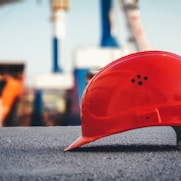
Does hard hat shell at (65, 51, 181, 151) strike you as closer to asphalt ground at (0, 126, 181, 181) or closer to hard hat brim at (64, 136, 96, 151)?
hard hat brim at (64, 136, 96, 151)

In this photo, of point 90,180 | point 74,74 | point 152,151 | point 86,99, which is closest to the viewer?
point 90,180

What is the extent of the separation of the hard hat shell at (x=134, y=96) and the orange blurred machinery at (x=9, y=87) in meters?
3.27

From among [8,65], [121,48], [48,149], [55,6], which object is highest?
[48,149]

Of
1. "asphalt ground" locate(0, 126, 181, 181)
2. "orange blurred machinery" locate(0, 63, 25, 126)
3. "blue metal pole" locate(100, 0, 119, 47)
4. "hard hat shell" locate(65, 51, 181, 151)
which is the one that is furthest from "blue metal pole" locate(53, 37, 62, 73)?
"hard hat shell" locate(65, 51, 181, 151)

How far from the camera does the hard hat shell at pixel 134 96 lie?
1906 millimetres

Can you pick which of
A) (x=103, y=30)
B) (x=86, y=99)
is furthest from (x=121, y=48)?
(x=86, y=99)

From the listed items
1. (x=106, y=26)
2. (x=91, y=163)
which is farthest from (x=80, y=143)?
(x=106, y=26)

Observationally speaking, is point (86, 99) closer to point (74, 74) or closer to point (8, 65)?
point (74, 74)

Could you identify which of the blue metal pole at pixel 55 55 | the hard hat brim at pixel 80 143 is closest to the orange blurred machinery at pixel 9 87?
the blue metal pole at pixel 55 55

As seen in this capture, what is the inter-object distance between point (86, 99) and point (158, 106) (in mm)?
312

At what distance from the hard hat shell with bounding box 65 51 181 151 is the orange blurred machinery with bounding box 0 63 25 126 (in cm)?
327

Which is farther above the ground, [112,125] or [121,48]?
[112,125]

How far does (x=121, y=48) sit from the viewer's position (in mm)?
5562

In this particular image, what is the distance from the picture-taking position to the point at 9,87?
5.90 m
